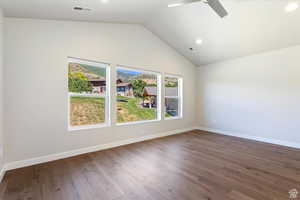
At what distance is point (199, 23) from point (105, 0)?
241 centimetres

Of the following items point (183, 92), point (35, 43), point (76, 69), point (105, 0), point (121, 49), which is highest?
point (105, 0)

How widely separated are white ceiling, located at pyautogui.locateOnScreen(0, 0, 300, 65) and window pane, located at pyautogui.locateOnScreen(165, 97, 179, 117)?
1.86 m

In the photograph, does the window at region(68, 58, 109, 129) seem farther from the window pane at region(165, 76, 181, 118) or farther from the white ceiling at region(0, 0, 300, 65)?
the window pane at region(165, 76, 181, 118)

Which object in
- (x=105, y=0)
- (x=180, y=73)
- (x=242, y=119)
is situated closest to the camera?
(x=105, y=0)

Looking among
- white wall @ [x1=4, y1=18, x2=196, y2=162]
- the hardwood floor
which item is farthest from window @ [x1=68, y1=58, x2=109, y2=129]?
the hardwood floor

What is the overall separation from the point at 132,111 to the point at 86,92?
141cm

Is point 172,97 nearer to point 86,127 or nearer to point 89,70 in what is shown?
point 89,70

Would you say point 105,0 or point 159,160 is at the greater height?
point 105,0

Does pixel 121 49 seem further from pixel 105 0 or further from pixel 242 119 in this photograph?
pixel 242 119

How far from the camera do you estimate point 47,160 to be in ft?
9.11

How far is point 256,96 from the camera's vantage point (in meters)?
4.33

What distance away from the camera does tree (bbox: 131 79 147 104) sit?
4359mm

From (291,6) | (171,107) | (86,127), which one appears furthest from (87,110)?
(291,6)

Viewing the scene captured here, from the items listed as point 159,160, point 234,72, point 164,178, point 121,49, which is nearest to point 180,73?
point 234,72
